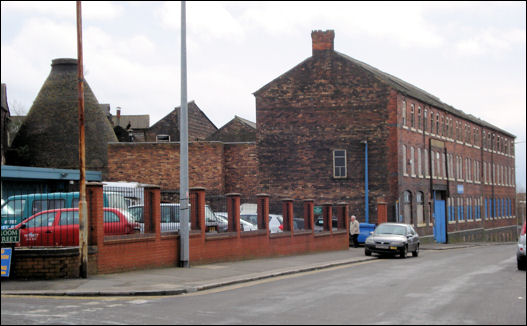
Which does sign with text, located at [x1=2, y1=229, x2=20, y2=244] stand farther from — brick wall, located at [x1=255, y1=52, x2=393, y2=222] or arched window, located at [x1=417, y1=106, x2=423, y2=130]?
arched window, located at [x1=417, y1=106, x2=423, y2=130]

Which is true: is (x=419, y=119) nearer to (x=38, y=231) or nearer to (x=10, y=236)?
(x=38, y=231)

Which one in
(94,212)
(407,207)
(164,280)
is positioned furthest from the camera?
(407,207)

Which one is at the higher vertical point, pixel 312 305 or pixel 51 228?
pixel 51 228

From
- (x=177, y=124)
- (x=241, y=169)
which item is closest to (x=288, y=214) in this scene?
(x=241, y=169)

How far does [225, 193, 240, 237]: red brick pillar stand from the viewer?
A: 23.8m

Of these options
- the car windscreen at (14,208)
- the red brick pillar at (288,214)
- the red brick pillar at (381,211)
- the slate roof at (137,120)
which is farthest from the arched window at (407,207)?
the slate roof at (137,120)

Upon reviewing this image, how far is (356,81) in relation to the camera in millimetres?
44719

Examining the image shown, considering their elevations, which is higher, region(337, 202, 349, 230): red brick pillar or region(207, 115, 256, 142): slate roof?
region(207, 115, 256, 142): slate roof

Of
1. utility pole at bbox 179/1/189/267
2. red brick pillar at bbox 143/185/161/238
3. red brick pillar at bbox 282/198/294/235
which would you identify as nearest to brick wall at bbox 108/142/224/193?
red brick pillar at bbox 282/198/294/235

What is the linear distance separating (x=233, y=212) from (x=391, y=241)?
334 inches

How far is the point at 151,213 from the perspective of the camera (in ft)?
65.9

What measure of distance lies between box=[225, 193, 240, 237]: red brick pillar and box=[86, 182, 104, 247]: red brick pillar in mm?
6784

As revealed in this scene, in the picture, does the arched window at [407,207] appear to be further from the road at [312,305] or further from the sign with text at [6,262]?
the sign with text at [6,262]

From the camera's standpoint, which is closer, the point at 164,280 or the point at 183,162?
the point at 164,280
